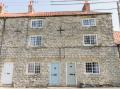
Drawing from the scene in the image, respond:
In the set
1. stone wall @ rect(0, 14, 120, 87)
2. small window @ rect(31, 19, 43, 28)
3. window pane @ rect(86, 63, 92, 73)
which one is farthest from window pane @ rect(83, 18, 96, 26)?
small window @ rect(31, 19, 43, 28)

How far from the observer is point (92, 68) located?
26812 mm

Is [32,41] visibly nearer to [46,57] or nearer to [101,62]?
[46,57]

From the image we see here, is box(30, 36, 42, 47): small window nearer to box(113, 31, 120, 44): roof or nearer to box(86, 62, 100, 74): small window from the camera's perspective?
box(86, 62, 100, 74): small window

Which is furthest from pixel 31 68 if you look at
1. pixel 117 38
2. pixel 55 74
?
pixel 117 38

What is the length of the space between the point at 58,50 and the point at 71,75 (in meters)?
3.24

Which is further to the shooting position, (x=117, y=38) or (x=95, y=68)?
(x=117, y=38)

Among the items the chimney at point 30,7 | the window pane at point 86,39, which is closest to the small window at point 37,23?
the chimney at point 30,7

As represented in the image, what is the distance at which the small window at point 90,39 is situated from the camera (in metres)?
27.9

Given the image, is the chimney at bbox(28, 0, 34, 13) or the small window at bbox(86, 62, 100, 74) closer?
the small window at bbox(86, 62, 100, 74)

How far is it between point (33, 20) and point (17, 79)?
7.35 metres

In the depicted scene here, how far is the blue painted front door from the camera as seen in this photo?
26.5m

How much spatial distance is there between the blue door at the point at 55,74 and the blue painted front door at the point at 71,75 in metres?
1.11

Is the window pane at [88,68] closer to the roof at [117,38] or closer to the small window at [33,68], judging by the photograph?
the roof at [117,38]

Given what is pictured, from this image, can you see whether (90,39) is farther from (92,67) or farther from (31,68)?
(31,68)
